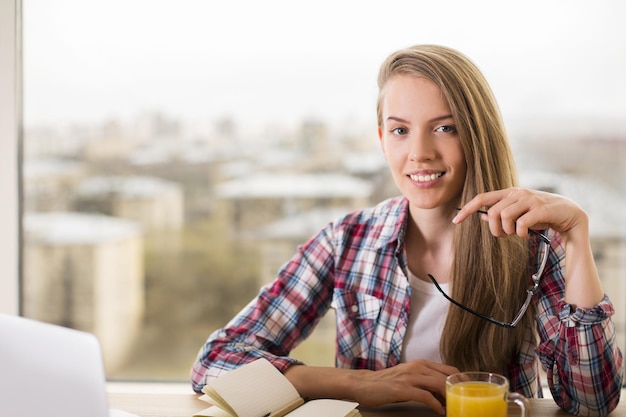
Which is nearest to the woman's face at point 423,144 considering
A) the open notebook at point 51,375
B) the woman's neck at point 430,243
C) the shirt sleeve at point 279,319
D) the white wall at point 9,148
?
the woman's neck at point 430,243

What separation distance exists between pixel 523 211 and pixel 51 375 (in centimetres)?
89

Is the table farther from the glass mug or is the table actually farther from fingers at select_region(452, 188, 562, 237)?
fingers at select_region(452, 188, 562, 237)

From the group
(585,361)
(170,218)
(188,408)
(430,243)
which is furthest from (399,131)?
(170,218)

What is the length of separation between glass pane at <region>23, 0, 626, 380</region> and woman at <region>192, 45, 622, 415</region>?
2.67ft

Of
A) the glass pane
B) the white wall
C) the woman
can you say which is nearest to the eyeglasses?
the woman

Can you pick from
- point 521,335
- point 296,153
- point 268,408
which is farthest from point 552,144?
point 268,408

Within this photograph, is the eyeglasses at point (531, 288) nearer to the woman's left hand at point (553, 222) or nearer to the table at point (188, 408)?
the woman's left hand at point (553, 222)

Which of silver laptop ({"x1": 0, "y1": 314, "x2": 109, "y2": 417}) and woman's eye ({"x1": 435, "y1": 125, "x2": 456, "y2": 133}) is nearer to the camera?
silver laptop ({"x1": 0, "y1": 314, "x2": 109, "y2": 417})

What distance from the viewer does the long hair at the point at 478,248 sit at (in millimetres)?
1564

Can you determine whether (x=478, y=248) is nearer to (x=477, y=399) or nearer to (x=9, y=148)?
(x=477, y=399)

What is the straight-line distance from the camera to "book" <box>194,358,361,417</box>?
49.6 inches

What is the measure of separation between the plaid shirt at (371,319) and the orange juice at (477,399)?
0.92 ft

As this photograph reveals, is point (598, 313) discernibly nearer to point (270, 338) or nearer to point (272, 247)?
point (270, 338)

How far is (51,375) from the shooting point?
972mm
